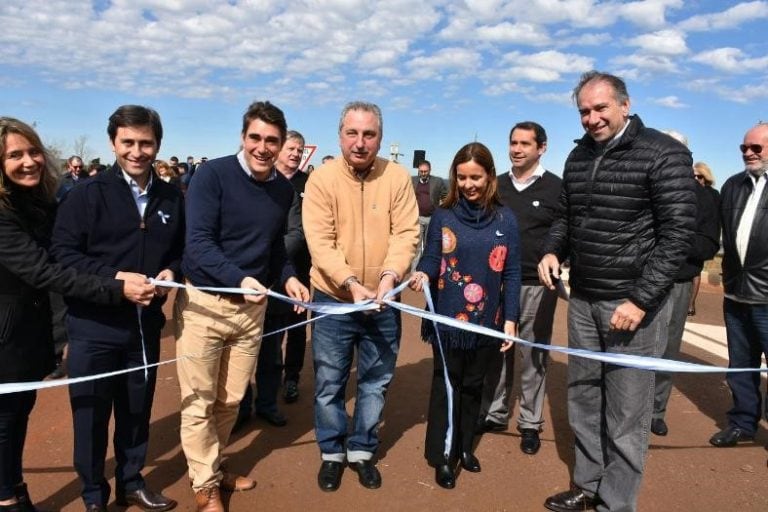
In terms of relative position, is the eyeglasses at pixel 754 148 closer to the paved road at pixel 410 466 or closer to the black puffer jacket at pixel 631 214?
the black puffer jacket at pixel 631 214

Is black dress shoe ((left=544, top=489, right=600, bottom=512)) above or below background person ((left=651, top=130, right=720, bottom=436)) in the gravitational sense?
below

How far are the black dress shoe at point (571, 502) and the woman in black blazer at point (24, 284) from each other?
2.69 metres

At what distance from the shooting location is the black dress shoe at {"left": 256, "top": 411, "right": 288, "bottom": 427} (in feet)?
15.6

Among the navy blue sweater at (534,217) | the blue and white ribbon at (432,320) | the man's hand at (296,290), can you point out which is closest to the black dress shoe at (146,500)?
the blue and white ribbon at (432,320)

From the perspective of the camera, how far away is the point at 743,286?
4559 millimetres

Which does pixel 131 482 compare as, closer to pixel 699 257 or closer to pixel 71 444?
pixel 71 444

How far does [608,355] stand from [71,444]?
3756 millimetres

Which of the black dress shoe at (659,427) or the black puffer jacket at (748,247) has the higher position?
the black puffer jacket at (748,247)

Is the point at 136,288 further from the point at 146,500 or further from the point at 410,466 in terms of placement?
the point at 410,466

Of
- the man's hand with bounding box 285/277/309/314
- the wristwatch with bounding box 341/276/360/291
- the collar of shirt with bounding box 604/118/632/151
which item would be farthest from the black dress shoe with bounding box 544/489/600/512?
the collar of shirt with bounding box 604/118/632/151

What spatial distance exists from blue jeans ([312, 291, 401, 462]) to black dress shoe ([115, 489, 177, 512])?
99cm

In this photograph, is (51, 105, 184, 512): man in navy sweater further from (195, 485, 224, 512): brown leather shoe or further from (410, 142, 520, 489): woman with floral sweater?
(410, 142, 520, 489): woman with floral sweater

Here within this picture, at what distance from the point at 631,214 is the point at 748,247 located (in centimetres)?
200

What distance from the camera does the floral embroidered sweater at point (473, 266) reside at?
3777mm
